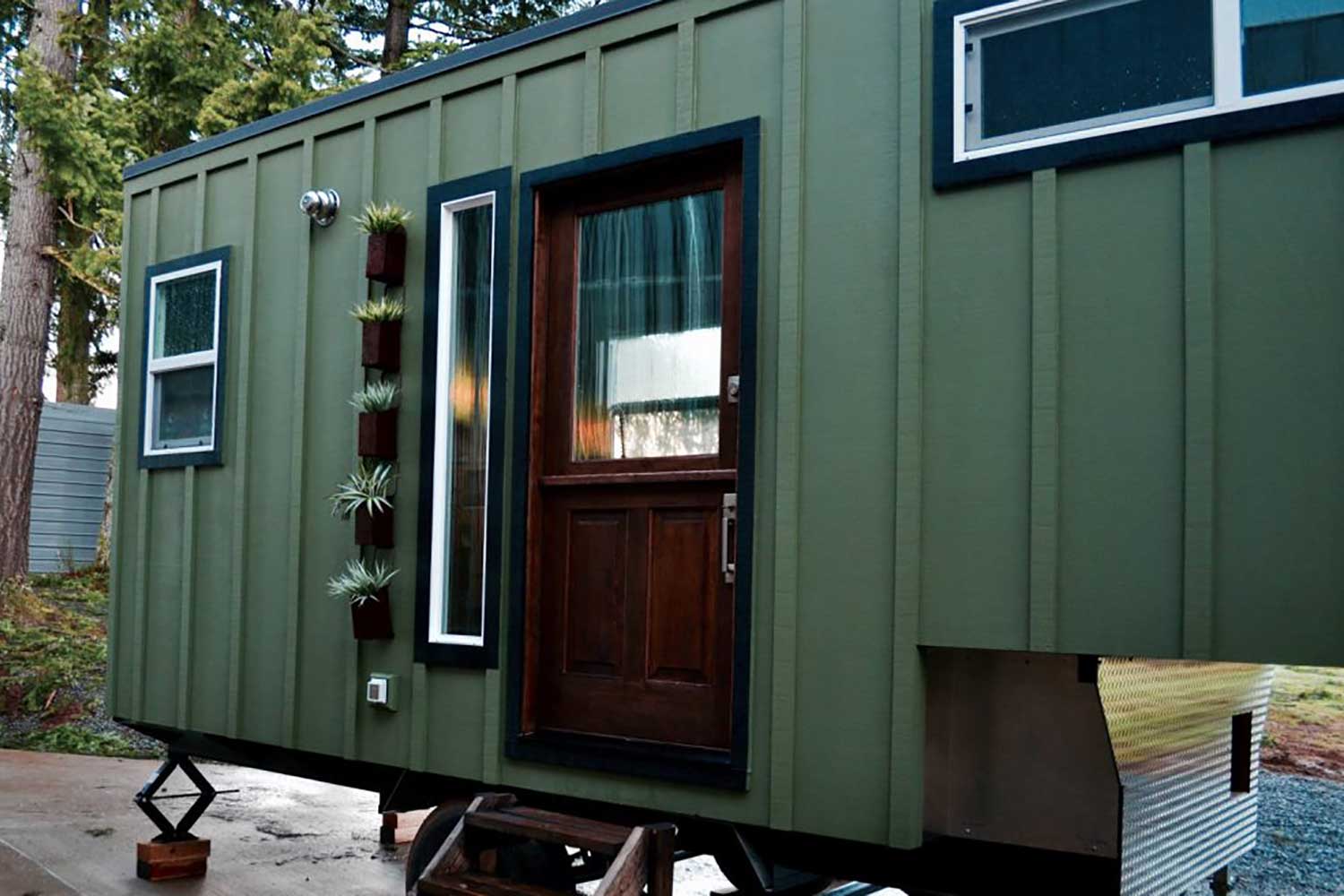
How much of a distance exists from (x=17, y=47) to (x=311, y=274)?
9.54 metres

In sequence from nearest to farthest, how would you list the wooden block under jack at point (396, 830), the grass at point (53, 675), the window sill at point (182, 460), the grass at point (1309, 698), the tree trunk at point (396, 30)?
the window sill at point (182, 460), the wooden block under jack at point (396, 830), the grass at point (1309, 698), the grass at point (53, 675), the tree trunk at point (396, 30)

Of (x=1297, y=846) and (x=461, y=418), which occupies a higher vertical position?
(x=461, y=418)

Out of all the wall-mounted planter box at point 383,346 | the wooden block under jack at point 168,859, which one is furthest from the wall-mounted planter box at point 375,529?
the wooden block under jack at point 168,859

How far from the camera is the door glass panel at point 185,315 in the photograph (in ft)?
16.8

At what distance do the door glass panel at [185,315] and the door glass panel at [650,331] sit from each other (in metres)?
1.93

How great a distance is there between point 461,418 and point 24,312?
839 centimetres

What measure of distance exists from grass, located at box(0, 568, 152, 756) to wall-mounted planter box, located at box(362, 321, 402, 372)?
14.3 ft

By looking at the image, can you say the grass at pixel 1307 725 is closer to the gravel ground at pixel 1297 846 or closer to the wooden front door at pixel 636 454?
the gravel ground at pixel 1297 846

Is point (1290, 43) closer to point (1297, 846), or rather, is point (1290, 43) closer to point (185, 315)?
point (185, 315)

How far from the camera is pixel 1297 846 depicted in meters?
6.16

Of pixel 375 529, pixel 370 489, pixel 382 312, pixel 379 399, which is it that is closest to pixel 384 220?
pixel 382 312

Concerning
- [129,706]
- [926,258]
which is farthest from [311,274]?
[926,258]

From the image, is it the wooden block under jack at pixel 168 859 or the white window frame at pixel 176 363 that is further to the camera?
the wooden block under jack at pixel 168 859

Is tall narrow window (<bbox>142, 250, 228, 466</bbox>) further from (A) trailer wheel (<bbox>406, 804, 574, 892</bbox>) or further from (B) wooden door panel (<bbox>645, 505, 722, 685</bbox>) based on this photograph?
(B) wooden door panel (<bbox>645, 505, 722, 685</bbox>)
